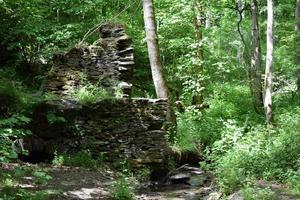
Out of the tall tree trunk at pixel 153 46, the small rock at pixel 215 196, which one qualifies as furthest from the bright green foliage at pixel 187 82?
the tall tree trunk at pixel 153 46

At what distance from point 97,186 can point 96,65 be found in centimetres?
424

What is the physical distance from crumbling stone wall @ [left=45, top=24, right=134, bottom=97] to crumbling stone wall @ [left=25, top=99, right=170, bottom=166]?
0.95 meters

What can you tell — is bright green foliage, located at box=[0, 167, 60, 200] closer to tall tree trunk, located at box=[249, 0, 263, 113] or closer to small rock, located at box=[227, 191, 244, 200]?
small rock, located at box=[227, 191, 244, 200]

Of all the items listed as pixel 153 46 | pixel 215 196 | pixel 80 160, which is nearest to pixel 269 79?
pixel 153 46

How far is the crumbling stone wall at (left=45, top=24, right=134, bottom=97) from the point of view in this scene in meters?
12.0

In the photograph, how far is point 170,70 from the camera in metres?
18.6

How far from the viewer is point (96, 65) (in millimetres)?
12180

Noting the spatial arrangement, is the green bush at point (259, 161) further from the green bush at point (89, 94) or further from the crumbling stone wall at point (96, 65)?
the crumbling stone wall at point (96, 65)

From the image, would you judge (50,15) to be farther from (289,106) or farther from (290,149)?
(290,149)

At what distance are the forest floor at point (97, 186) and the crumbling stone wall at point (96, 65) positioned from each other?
2676 mm

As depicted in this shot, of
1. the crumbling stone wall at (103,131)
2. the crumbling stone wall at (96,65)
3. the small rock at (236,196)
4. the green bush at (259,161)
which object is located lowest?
the small rock at (236,196)

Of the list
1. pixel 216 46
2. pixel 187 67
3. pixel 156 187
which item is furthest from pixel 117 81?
pixel 216 46

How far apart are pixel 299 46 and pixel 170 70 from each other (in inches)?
219

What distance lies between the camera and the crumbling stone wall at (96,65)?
1202 centimetres
